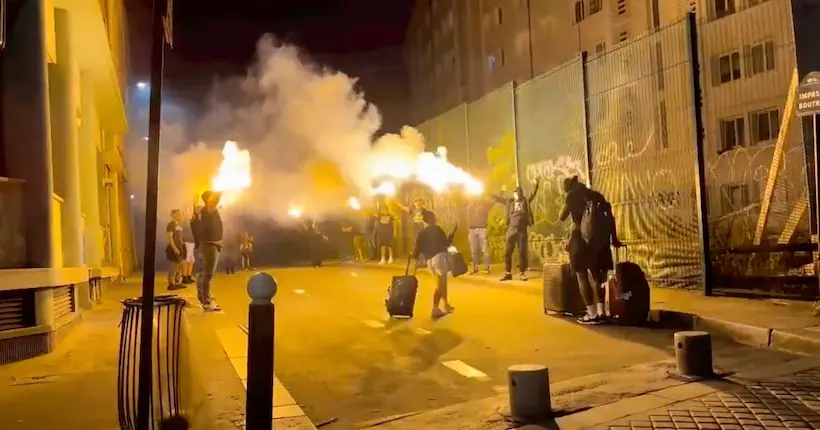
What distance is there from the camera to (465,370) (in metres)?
6.53

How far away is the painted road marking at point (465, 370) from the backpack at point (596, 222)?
8.94ft

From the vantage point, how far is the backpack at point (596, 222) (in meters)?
8.66

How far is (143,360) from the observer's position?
3.95 meters

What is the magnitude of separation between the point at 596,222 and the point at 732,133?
14.0 ft

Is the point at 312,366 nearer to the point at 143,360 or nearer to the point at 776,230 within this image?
the point at 143,360

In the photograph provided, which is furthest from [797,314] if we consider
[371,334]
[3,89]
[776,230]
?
[3,89]

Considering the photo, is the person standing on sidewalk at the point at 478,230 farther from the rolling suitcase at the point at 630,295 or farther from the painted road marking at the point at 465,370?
the painted road marking at the point at 465,370

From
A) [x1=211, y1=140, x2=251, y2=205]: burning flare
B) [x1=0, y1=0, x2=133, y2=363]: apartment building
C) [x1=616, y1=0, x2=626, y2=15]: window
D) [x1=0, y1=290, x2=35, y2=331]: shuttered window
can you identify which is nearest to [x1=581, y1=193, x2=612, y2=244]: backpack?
[x1=0, y1=0, x2=133, y2=363]: apartment building

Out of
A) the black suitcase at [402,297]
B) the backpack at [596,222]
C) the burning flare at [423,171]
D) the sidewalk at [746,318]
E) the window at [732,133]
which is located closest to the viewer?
the sidewalk at [746,318]

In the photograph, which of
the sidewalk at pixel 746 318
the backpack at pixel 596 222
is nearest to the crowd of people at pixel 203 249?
the backpack at pixel 596 222

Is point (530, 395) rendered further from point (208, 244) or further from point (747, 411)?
point (208, 244)

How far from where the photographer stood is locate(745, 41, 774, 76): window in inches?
388

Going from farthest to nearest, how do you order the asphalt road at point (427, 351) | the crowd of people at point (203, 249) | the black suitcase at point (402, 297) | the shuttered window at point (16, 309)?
the crowd of people at point (203, 249), the black suitcase at point (402, 297), the shuttered window at point (16, 309), the asphalt road at point (427, 351)

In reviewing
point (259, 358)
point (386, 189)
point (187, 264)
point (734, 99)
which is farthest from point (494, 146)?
point (259, 358)
